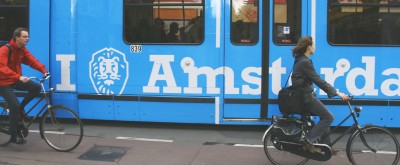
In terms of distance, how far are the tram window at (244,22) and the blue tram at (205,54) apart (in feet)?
0.05

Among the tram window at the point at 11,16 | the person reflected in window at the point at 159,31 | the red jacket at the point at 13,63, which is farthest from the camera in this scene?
the tram window at the point at 11,16

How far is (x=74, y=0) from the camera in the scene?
7.57m

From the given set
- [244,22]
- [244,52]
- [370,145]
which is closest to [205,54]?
[244,52]

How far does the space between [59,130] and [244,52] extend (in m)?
2.87

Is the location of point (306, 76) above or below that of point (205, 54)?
below

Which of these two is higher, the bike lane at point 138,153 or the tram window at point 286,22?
the tram window at point 286,22

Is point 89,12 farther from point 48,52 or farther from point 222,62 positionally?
point 222,62

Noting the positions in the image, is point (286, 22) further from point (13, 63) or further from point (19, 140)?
point (19, 140)

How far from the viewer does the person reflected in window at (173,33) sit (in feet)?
24.0

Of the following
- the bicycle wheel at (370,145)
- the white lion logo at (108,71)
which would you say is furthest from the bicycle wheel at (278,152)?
the white lion logo at (108,71)

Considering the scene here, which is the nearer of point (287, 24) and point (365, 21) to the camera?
point (365, 21)

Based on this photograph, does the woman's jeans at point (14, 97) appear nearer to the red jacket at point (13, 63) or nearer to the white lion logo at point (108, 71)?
the red jacket at point (13, 63)

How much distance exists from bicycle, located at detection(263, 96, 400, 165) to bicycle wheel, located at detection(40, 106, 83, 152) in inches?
99.2

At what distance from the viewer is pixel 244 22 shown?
23.6ft
